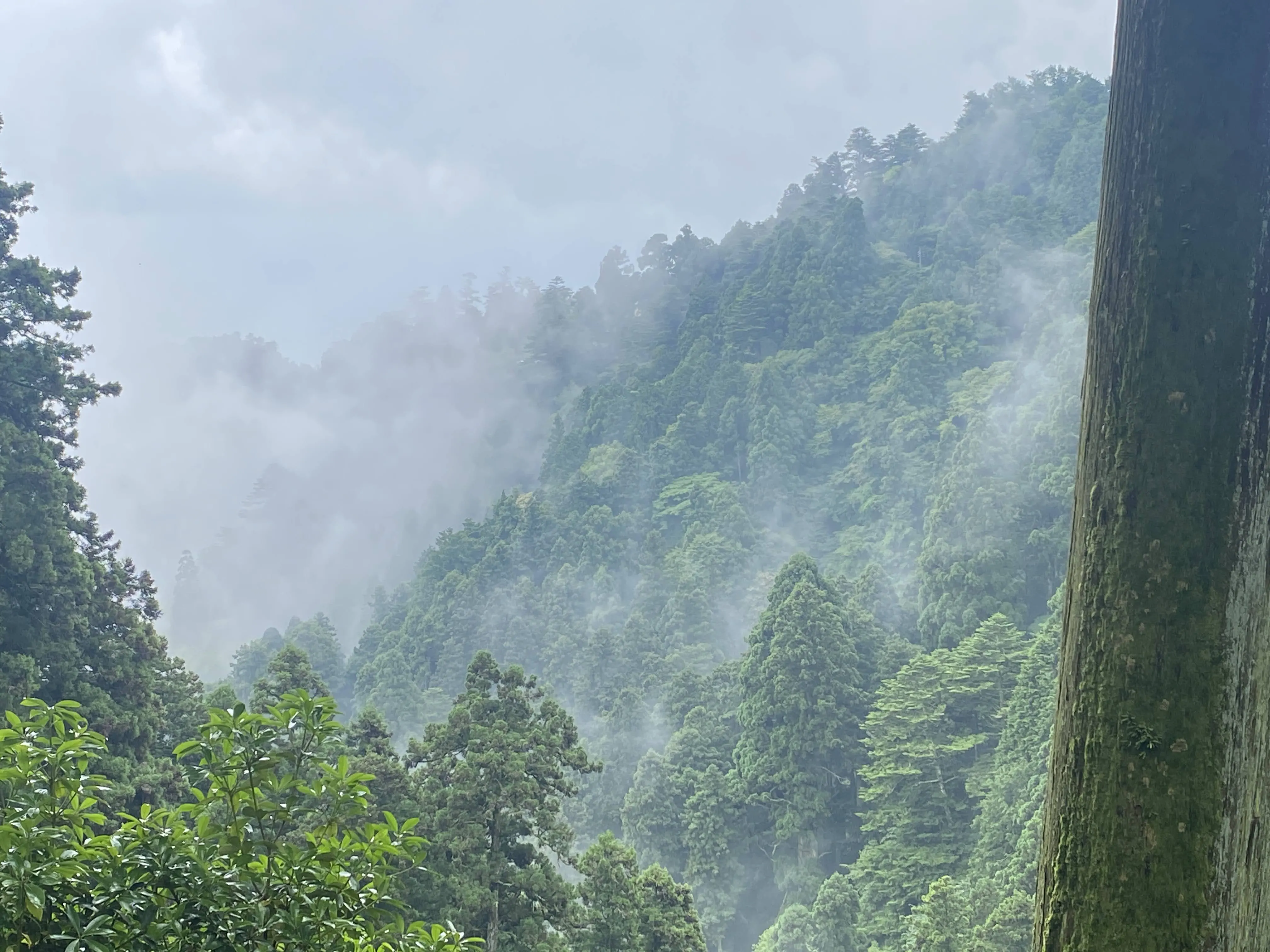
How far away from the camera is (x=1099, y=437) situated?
183 centimetres

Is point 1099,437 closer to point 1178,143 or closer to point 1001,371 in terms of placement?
point 1178,143

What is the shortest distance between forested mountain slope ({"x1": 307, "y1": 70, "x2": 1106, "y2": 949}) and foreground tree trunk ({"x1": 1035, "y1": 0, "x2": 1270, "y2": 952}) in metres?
15.8

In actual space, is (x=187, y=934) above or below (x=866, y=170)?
below

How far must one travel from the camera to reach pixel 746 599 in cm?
4528

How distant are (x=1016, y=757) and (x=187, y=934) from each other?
79.7ft

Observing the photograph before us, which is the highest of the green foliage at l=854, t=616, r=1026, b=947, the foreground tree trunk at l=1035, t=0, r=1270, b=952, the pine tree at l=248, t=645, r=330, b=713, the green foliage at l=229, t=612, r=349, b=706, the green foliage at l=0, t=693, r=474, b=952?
the green foliage at l=229, t=612, r=349, b=706

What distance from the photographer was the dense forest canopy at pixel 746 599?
13.6 metres

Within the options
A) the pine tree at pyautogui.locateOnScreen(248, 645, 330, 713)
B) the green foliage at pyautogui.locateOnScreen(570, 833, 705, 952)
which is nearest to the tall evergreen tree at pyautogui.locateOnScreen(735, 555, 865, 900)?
the green foliage at pyautogui.locateOnScreen(570, 833, 705, 952)

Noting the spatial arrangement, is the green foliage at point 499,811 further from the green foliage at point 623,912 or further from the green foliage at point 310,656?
the green foliage at point 310,656

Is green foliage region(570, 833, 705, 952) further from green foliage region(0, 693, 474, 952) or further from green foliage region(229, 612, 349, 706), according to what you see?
green foliage region(229, 612, 349, 706)

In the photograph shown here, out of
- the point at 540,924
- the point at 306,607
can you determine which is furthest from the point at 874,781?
the point at 306,607

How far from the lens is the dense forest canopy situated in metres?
13.6

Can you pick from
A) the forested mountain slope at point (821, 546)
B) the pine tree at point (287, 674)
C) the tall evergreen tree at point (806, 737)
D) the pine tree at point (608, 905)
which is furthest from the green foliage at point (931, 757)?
the pine tree at point (287, 674)

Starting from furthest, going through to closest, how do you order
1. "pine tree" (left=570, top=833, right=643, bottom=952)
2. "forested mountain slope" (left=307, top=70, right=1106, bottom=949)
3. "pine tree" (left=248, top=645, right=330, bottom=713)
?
"forested mountain slope" (left=307, top=70, right=1106, bottom=949) → "pine tree" (left=570, top=833, right=643, bottom=952) → "pine tree" (left=248, top=645, right=330, bottom=713)
